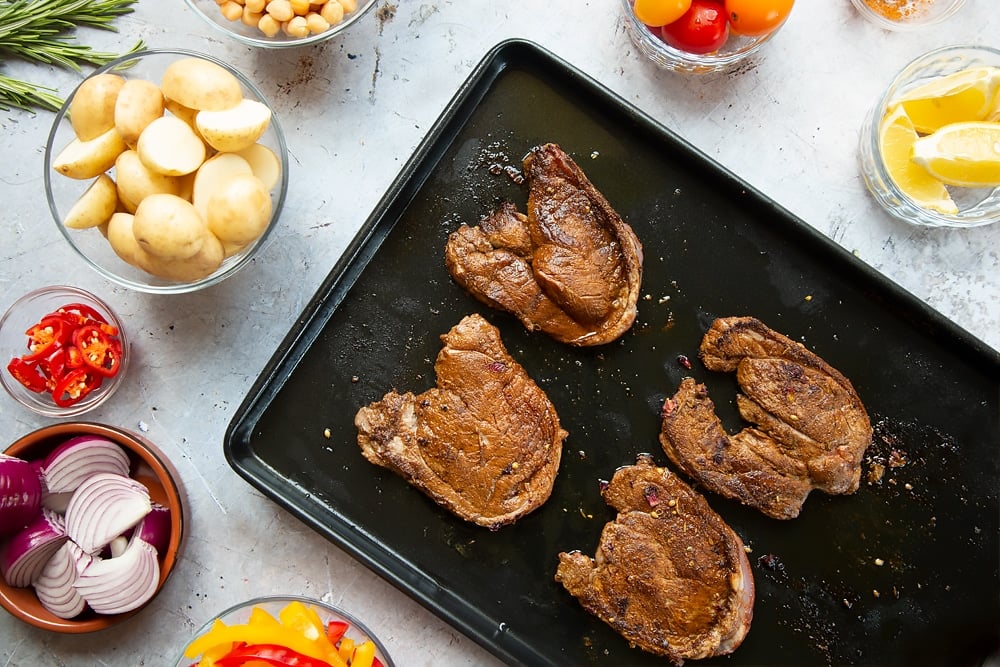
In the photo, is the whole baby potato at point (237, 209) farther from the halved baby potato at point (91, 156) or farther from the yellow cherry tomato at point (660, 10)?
the yellow cherry tomato at point (660, 10)

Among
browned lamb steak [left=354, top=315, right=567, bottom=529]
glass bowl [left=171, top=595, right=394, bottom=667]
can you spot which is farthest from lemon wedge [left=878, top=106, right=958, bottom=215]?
glass bowl [left=171, top=595, right=394, bottom=667]

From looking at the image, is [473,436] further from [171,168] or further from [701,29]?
[701,29]

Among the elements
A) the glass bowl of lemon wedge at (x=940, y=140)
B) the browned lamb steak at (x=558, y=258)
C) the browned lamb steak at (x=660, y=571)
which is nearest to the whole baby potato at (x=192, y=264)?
the browned lamb steak at (x=558, y=258)

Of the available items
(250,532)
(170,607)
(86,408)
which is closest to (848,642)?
(250,532)

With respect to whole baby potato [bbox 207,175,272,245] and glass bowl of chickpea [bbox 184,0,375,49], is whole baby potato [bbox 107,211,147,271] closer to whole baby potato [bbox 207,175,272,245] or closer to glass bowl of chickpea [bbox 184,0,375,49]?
whole baby potato [bbox 207,175,272,245]

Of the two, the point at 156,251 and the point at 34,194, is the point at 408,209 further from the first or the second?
the point at 34,194
